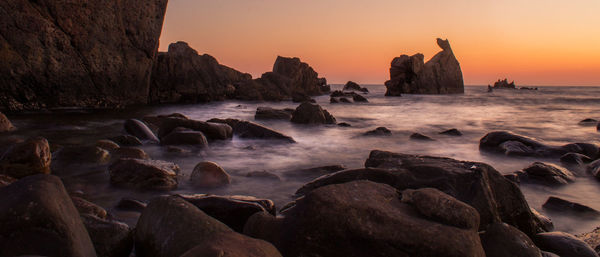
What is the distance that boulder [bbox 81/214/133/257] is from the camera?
224 cm

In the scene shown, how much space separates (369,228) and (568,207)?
2857 mm

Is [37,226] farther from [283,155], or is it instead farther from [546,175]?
[546,175]

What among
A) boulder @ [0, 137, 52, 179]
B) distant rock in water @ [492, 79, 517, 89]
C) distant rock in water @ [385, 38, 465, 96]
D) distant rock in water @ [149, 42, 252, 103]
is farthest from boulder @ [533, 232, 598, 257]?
distant rock in water @ [492, 79, 517, 89]

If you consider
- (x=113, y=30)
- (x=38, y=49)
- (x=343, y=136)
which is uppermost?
(x=113, y=30)

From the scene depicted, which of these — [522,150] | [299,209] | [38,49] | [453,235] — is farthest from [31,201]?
[38,49]

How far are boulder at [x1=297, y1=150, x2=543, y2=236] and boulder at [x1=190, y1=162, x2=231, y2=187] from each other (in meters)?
1.42

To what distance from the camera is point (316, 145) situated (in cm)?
801

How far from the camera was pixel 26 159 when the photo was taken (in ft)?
13.9

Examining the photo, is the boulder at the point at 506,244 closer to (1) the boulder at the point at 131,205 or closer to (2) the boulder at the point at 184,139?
(1) the boulder at the point at 131,205

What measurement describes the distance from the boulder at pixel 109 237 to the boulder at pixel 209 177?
6.28ft

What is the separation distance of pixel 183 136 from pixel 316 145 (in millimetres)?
2695

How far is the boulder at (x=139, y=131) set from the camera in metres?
7.70

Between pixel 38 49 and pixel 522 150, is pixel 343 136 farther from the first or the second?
pixel 38 49

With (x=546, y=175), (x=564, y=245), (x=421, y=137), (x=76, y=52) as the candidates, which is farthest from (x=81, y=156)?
(x=76, y=52)
